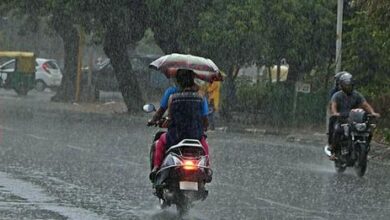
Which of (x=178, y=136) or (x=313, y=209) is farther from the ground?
(x=178, y=136)

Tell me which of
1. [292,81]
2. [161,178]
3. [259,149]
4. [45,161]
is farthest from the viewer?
[292,81]

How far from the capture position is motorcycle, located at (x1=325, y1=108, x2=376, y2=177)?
61.0 ft

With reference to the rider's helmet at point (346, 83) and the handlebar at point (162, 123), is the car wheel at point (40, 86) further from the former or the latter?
the handlebar at point (162, 123)

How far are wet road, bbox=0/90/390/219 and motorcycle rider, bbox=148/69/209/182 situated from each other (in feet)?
2.68

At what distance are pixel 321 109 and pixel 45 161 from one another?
56.3ft

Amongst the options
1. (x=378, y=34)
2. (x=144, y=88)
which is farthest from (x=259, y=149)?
(x=144, y=88)

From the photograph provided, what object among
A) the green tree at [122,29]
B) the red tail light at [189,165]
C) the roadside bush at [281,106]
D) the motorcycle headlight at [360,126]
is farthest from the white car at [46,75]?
the red tail light at [189,165]

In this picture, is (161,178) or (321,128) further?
(321,128)

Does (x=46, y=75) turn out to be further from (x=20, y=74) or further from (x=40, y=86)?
(x=20, y=74)

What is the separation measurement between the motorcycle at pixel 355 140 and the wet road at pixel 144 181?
11.9 inches

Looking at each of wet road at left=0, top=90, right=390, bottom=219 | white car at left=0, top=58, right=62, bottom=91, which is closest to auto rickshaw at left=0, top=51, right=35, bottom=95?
white car at left=0, top=58, right=62, bottom=91

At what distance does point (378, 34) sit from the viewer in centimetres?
2814

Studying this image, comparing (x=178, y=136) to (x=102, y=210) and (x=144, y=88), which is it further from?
(x=144, y=88)

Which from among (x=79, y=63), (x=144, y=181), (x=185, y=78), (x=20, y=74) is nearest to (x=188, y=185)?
(x=185, y=78)
